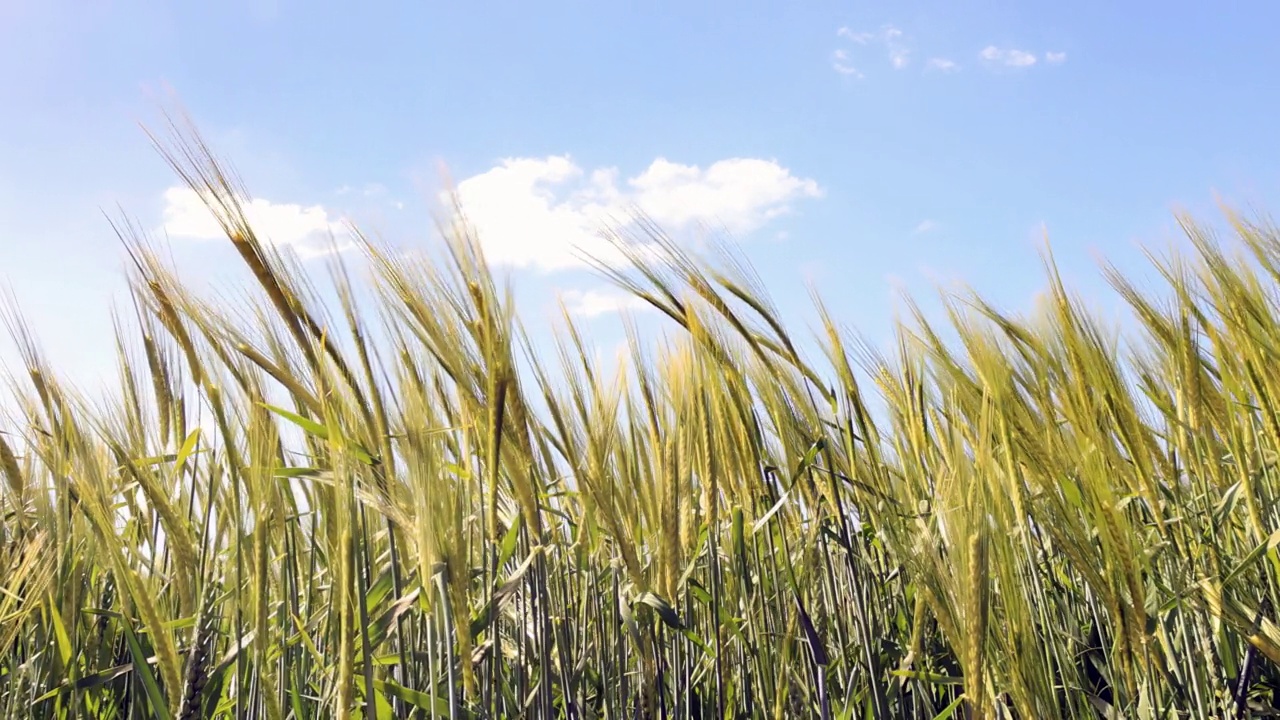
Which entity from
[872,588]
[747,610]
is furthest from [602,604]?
[872,588]

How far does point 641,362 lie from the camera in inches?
63.1

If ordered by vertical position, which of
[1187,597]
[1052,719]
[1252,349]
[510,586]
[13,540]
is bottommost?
[1052,719]

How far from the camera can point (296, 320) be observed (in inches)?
43.6

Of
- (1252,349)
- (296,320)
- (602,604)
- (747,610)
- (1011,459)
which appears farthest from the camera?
(602,604)

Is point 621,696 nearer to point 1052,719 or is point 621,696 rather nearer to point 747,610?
point 747,610

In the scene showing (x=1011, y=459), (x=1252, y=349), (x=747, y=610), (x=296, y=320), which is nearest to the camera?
(x=296, y=320)

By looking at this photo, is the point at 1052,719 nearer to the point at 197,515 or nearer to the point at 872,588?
the point at 872,588

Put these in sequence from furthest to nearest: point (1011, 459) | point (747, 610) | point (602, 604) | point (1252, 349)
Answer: point (602, 604)
point (1252, 349)
point (747, 610)
point (1011, 459)

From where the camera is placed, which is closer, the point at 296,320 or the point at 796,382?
the point at 296,320

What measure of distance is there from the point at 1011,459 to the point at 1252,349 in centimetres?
59

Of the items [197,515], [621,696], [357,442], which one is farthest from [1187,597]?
[197,515]

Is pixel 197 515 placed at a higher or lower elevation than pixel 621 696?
higher

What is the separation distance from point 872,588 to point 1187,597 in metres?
0.48

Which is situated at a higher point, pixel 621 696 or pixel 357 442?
pixel 357 442
